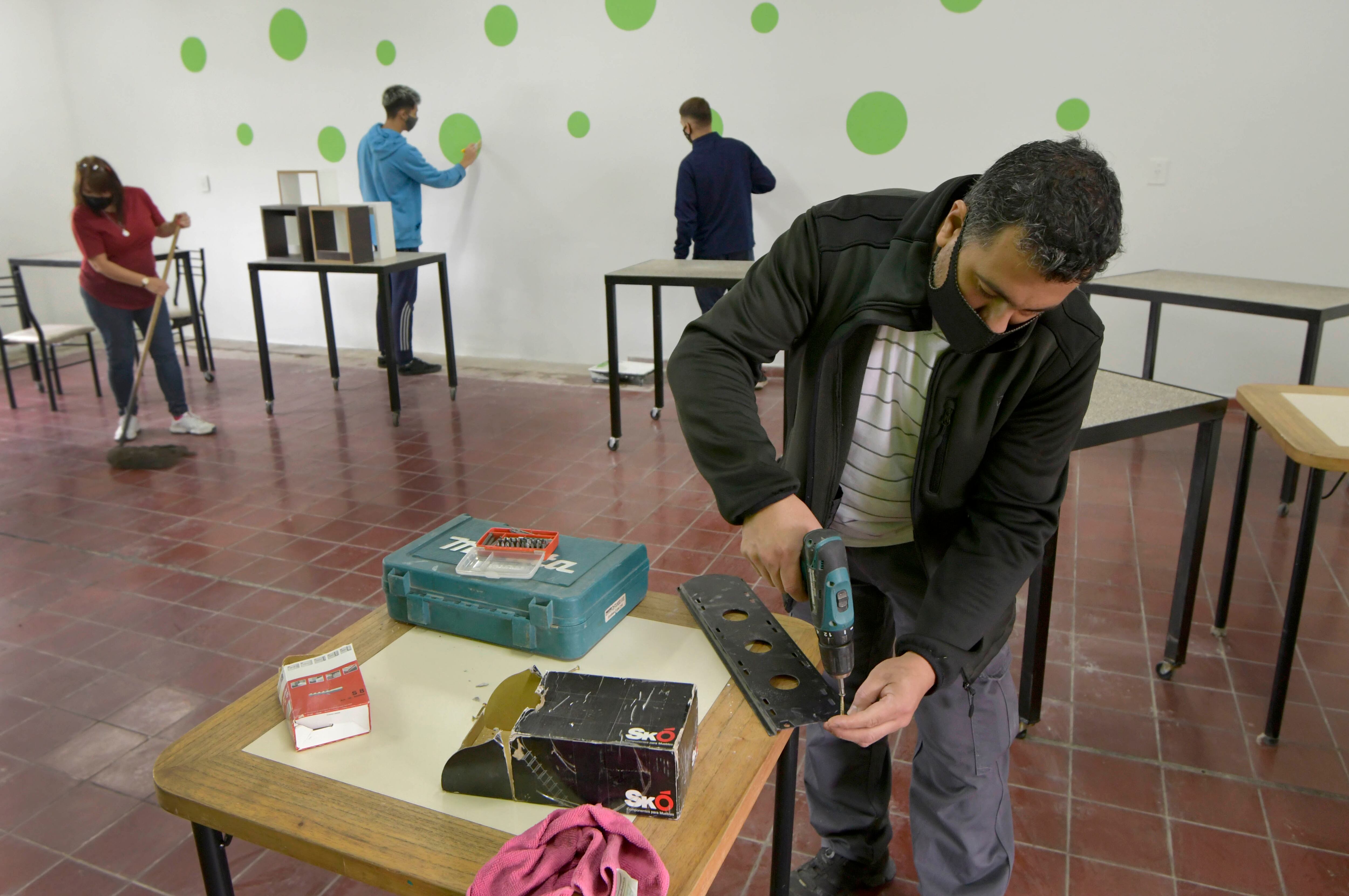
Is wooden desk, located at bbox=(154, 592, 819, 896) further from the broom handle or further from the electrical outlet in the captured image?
the electrical outlet

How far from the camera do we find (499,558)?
4.84ft

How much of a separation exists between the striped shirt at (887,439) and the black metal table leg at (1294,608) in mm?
1154

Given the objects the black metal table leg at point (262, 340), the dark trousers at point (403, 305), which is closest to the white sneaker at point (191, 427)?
the black metal table leg at point (262, 340)

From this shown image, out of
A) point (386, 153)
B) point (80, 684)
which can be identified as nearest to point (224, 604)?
point (80, 684)

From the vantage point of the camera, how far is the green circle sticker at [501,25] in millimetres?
5750

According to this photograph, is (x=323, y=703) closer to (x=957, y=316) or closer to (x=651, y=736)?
(x=651, y=736)

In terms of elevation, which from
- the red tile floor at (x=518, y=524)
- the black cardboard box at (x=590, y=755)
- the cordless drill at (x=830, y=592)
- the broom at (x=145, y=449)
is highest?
the cordless drill at (x=830, y=592)

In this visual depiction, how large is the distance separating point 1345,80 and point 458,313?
534 cm

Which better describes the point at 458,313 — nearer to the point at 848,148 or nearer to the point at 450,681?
the point at 848,148

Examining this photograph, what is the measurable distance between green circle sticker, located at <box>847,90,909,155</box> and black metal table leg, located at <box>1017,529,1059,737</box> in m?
3.52

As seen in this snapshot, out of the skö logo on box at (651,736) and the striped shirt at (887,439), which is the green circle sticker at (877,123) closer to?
the striped shirt at (887,439)

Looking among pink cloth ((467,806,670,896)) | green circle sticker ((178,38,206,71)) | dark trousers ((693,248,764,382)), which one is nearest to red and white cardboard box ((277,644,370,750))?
pink cloth ((467,806,670,896))

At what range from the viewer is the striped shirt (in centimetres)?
133

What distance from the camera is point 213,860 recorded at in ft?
3.70
